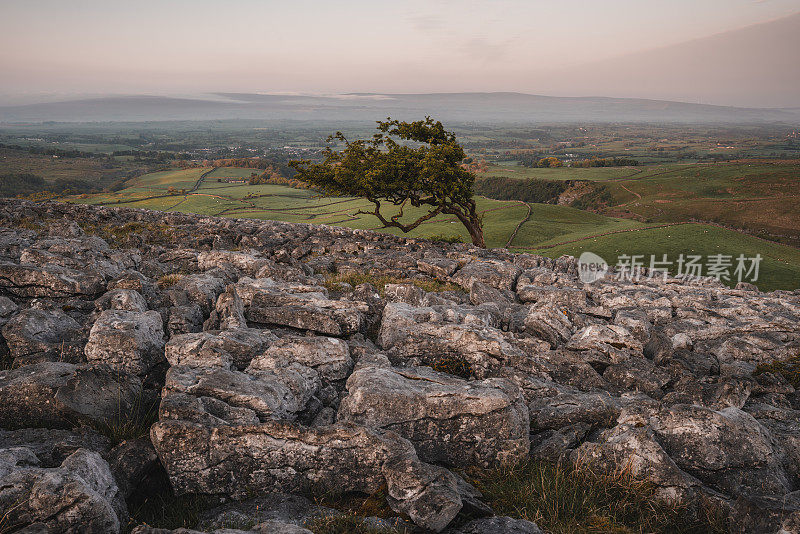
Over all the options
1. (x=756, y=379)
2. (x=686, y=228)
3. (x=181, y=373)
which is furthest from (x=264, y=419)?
(x=686, y=228)

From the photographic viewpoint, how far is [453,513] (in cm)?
620

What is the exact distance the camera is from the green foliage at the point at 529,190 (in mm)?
155500

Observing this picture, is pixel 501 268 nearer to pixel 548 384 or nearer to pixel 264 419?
pixel 548 384

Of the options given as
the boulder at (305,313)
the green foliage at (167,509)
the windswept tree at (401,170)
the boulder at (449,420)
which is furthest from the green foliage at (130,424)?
the windswept tree at (401,170)

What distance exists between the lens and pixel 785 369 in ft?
43.6

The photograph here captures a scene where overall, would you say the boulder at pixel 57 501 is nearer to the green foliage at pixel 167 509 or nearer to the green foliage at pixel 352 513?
the green foliage at pixel 167 509

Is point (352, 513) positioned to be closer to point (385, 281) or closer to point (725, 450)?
point (725, 450)

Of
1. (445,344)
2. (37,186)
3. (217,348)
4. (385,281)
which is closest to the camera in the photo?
(217,348)

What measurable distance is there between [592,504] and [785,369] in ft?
38.2

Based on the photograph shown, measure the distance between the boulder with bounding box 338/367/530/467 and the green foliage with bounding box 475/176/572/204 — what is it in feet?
506

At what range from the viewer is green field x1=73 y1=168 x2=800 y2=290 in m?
49.4

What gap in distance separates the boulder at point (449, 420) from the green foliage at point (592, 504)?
26.2 inches

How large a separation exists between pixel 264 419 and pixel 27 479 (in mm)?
3582

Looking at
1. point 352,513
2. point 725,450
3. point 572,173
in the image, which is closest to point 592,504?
point 725,450
